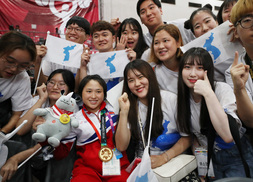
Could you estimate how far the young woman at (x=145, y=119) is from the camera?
1.78 meters

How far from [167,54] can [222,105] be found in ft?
2.91

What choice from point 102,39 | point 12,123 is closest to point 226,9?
point 102,39

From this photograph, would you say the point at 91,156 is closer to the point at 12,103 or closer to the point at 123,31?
the point at 12,103

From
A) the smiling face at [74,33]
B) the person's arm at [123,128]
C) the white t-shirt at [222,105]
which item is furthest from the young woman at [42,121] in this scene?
the white t-shirt at [222,105]

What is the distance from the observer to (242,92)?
1438 mm

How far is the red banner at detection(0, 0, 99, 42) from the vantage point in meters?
6.25

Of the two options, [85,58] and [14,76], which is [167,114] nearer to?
[85,58]

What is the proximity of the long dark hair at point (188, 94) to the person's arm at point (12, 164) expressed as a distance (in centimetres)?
143

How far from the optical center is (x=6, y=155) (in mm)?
1582

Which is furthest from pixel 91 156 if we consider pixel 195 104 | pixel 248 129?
pixel 248 129

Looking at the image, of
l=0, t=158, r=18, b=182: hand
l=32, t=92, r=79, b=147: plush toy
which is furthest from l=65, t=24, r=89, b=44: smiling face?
l=0, t=158, r=18, b=182: hand

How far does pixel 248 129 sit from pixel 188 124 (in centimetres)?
48

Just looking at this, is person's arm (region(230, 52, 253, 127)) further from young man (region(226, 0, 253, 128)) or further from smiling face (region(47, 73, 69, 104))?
smiling face (region(47, 73, 69, 104))

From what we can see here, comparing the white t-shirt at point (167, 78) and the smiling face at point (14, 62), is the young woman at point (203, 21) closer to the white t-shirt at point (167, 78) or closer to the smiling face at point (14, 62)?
the white t-shirt at point (167, 78)
